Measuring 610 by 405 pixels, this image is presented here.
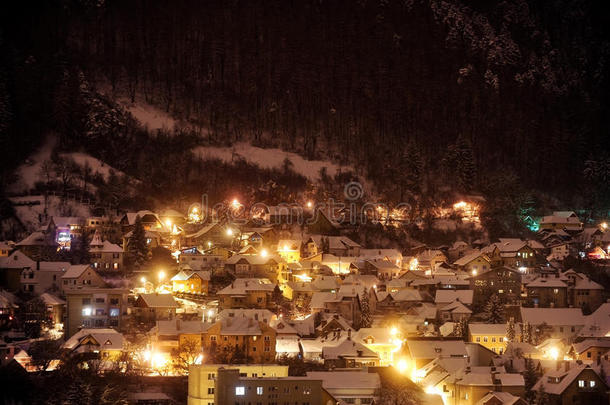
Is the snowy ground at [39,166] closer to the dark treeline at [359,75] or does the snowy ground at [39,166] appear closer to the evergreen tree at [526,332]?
the dark treeline at [359,75]

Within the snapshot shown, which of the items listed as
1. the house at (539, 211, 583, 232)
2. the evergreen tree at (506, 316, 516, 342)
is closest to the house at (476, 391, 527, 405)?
the evergreen tree at (506, 316, 516, 342)

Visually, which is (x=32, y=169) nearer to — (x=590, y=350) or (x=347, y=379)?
(x=347, y=379)

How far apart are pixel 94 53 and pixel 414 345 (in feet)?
160

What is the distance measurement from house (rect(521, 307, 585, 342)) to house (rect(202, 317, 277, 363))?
1671cm

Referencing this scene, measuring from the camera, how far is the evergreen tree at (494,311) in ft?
169

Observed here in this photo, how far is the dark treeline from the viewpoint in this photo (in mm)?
78188

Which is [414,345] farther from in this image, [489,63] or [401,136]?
[489,63]

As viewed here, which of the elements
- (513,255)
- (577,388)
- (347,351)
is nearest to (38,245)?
(347,351)

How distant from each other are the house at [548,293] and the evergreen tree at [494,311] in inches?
142

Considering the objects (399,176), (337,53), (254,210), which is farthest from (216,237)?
(337,53)

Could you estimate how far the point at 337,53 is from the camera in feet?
305

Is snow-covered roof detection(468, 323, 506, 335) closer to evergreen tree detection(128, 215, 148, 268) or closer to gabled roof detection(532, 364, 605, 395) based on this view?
gabled roof detection(532, 364, 605, 395)

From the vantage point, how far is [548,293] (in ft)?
181

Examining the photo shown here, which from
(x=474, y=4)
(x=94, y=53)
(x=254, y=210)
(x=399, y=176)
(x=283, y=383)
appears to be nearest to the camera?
(x=283, y=383)
